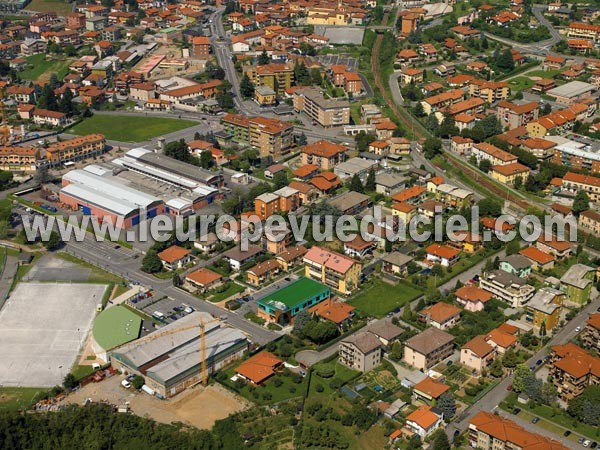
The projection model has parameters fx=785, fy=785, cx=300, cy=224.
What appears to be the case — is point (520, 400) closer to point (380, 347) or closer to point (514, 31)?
point (380, 347)

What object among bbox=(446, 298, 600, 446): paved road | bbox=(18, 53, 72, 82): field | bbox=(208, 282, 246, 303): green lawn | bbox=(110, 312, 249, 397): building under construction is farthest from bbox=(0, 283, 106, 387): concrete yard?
bbox=(18, 53, 72, 82): field

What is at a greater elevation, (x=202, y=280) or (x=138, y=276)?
(x=202, y=280)

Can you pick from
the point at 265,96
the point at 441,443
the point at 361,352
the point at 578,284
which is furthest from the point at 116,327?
the point at 265,96

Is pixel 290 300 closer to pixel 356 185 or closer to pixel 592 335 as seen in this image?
pixel 592 335

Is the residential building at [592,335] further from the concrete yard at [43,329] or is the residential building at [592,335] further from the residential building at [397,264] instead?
the concrete yard at [43,329]

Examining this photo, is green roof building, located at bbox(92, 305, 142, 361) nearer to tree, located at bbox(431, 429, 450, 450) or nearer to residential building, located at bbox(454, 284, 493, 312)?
tree, located at bbox(431, 429, 450, 450)

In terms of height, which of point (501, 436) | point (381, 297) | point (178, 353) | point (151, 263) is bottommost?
point (381, 297)
